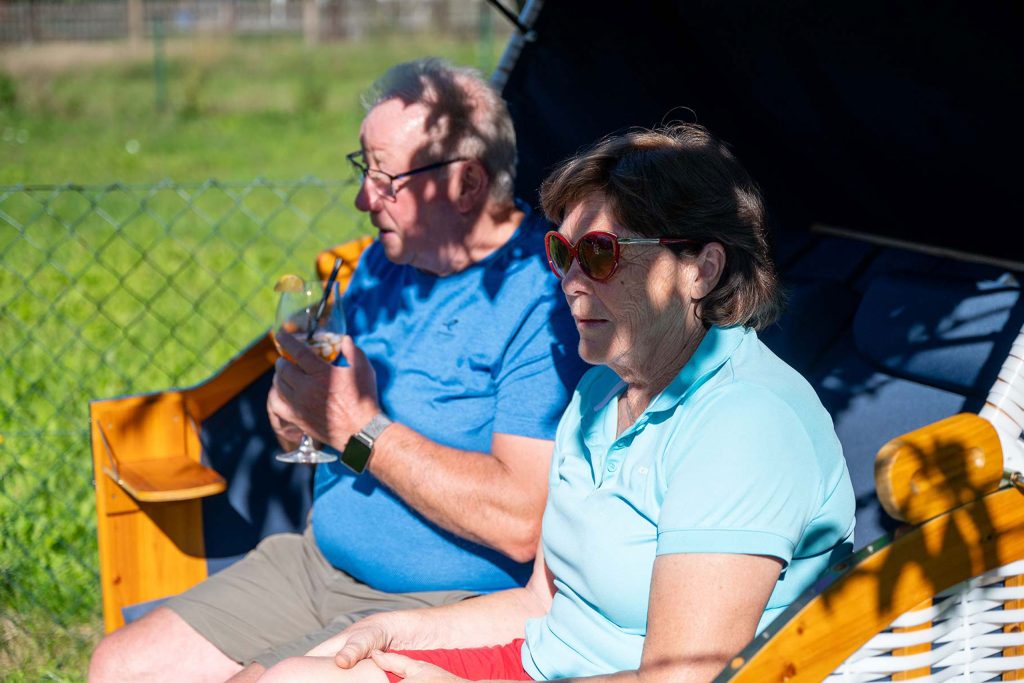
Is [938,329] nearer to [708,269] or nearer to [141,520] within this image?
[708,269]

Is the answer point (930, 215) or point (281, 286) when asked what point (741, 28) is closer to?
point (930, 215)

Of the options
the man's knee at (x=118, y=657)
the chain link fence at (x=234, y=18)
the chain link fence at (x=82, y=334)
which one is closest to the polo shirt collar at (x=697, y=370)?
the man's knee at (x=118, y=657)

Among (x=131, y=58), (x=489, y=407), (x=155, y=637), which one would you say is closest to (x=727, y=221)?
(x=489, y=407)

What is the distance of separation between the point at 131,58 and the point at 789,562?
19.2 m

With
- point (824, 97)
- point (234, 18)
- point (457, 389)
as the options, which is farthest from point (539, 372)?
point (234, 18)

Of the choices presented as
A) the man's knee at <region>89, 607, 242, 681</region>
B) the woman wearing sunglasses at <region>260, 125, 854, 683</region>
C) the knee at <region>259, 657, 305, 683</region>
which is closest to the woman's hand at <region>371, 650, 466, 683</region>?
A: the woman wearing sunglasses at <region>260, 125, 854, 683</region>

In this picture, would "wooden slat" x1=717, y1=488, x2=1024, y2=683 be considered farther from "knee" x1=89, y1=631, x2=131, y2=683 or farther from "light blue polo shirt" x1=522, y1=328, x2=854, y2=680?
"knee" x1=89, y1=631, x2=131, y2=683

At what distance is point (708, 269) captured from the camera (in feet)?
6.77

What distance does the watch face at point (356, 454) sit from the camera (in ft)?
8.55

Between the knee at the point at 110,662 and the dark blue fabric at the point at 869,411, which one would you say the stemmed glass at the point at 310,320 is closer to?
the knee at the point at 110,662

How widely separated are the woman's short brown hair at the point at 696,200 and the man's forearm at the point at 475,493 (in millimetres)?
625

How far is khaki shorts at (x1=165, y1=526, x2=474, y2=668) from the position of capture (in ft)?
8.77

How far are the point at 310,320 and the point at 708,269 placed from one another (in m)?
1.10

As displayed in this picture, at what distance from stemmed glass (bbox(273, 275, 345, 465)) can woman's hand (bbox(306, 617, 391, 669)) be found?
1.85 feet
